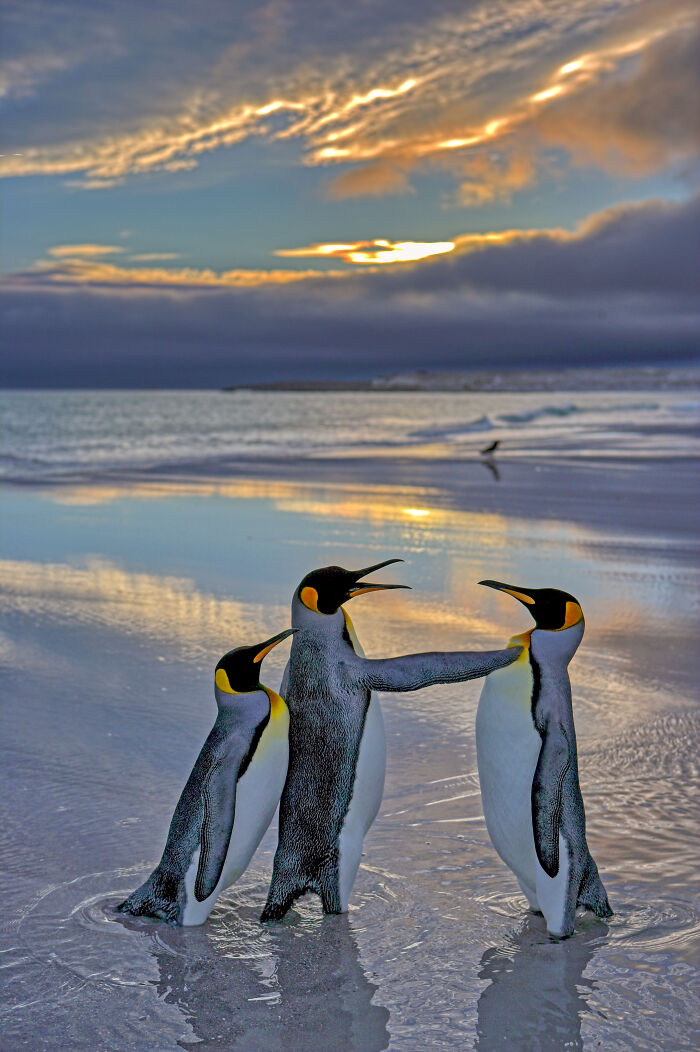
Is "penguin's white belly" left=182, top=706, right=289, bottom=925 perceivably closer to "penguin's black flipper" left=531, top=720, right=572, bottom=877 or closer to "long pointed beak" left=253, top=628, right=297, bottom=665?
"long pointed beak" left=253, top=628, right=297, bottom=665

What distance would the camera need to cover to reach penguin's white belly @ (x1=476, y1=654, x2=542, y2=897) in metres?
2.69

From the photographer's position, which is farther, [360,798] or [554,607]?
[360,798]

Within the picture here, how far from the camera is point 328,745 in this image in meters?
2.74

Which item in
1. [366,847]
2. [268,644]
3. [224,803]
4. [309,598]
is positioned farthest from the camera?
[366,847]

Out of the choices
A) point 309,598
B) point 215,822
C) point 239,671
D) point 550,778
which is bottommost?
point 215,822

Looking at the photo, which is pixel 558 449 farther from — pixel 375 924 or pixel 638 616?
pixel 375 924

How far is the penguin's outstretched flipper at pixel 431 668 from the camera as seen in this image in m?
2.61

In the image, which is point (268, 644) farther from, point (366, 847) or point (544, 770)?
point (366, 847)

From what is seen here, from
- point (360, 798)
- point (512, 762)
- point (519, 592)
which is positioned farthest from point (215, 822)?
point (519, 592)

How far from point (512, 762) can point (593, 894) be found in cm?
42

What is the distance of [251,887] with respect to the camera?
290cm

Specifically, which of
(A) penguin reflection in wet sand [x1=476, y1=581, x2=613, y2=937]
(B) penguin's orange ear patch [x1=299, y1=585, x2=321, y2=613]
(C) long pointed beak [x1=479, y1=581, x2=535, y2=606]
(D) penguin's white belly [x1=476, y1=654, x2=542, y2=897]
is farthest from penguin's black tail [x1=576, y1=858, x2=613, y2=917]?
(B) penguin's orange ear patch [x1=299, y1=585, x2=321, y2=613]

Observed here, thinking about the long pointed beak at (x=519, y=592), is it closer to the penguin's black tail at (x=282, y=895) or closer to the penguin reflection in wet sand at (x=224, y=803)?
the penguin reflection in wet sand at (x=224, y=803)

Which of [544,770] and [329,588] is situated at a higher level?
[329,588]
